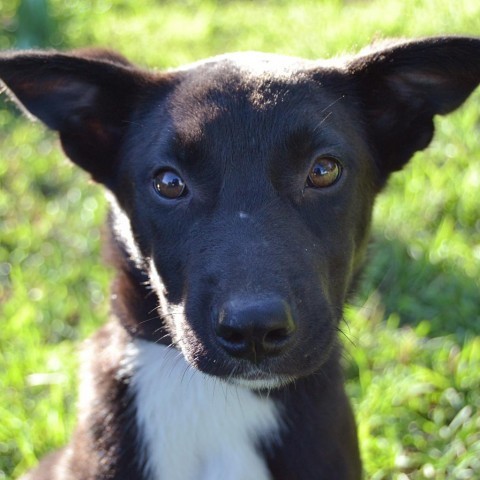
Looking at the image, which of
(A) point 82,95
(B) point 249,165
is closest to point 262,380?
(B) point 249,165

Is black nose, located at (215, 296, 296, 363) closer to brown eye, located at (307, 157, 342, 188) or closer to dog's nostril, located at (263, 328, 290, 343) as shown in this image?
dog's nostril, located at (263, 328, 290, 343)

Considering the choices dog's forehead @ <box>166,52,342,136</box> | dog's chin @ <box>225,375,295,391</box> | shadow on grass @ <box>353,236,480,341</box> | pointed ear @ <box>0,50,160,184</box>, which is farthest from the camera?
shadow on grass @ <box>353,236,480,341</box>

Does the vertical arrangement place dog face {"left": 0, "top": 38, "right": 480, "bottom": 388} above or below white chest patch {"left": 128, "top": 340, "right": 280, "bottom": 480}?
above

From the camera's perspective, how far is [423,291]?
17.6ft

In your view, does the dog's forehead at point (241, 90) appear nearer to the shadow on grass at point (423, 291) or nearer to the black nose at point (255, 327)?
the black nose at point (255, 327)

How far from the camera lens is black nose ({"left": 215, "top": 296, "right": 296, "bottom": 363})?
9.12ft

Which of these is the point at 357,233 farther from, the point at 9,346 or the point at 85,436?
the point at 9,346

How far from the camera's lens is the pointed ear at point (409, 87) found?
344cm

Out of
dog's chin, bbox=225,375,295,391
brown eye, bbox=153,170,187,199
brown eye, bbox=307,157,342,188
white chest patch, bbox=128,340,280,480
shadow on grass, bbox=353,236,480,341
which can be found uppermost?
brown eye, bbox=307,157,342,188

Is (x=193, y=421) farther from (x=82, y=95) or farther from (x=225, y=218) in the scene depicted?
(x=82, y=95)

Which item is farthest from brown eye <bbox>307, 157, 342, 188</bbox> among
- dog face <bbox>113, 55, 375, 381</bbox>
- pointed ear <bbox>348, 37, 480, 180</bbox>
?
pointed ear <bbox>348, 37, 480, 180</bbox>

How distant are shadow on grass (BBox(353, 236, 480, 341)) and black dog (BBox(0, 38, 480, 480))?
5.33 feet

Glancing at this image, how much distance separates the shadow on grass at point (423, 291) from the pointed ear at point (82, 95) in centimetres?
192

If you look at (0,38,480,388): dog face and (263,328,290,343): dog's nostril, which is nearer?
(263,328,290,343): dog's nostril
